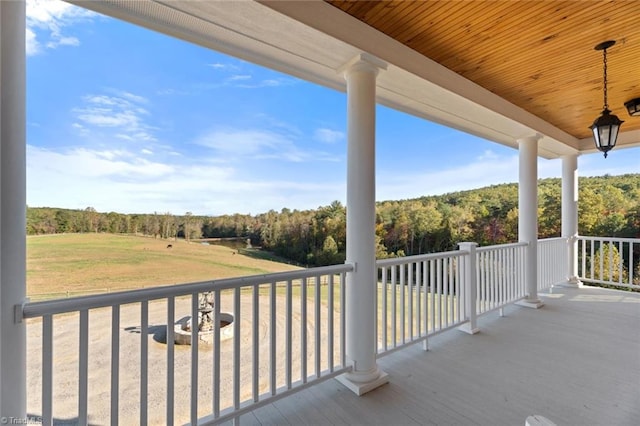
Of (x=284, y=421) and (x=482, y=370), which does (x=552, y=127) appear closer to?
(x=482, y=370)

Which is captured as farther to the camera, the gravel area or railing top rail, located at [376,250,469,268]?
railing top rail, located at [376,250,469,268]

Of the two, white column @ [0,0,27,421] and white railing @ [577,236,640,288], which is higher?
white column @ [0,0,27,421]

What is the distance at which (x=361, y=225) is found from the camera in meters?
2.16

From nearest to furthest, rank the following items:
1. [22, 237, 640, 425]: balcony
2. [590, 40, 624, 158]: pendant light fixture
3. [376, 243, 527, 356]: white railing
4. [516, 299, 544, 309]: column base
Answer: [22, 237, 640, 425]: balcony
[376, 243, 527, 356]: white railing
[590, 40, 624, 158]: pendant light fixture
[516, 299, 544, 309]: column base

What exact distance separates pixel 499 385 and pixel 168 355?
2.38 m

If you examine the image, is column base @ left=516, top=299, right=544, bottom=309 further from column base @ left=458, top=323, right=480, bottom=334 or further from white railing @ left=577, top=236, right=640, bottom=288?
white railing @ left=577, top=236, right=640, bottom=288

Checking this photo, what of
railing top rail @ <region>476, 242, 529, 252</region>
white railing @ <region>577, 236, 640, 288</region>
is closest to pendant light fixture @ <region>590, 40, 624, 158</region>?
railing top rail @ <region>476, 242, 529, 252</region>

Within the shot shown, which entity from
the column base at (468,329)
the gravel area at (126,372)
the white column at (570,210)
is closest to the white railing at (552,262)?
the white column at (570,210)

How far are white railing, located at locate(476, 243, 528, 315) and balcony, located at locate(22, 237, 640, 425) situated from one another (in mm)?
25

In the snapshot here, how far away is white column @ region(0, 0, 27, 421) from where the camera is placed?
3.81 feet

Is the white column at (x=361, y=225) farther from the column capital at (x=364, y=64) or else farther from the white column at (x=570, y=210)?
the white column at (x=570, y=210)

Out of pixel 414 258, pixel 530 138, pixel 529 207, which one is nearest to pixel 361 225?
pixel 414 258

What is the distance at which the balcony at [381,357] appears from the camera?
1.53 metres

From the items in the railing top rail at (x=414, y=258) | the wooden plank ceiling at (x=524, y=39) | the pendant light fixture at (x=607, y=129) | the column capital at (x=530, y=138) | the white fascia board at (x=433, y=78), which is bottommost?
the railing top rail at (x=414, y=258)
